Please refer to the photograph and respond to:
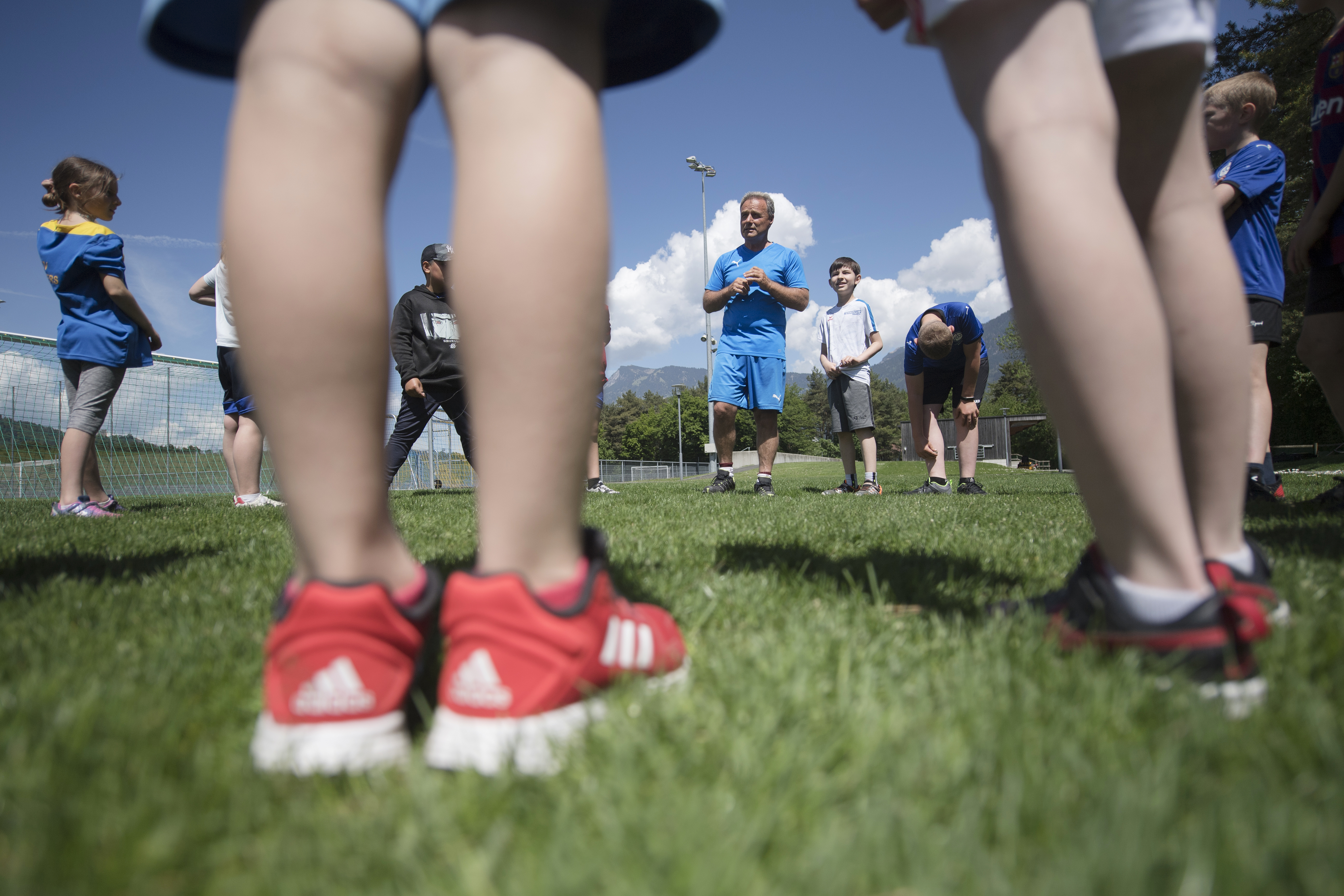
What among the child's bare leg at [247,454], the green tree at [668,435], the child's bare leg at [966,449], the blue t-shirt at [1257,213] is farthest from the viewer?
the green tree at [668,435]

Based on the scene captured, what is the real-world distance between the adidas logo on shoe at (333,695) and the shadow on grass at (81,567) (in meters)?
1.62

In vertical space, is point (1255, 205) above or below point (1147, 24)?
above

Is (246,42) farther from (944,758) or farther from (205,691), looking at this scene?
(944,758)

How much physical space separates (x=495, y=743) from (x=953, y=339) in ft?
24.4

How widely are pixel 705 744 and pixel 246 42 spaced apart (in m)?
1.22

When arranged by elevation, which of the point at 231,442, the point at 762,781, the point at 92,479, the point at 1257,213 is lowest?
the point at 762,781

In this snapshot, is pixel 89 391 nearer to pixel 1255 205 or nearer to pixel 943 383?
pixel 943 383

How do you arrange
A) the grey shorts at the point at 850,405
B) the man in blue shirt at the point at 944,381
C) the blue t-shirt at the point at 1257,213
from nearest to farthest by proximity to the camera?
the blue t-shirt at the point at 1257,213
the man in blue shirt at the point at 944,381
the grey shorts at the point at 850,405

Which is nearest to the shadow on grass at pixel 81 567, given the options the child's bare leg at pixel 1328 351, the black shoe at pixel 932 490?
the child's bare leg at pixel 1328 351

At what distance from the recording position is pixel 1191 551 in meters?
1.07

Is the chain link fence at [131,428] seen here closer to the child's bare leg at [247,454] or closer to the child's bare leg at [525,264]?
the child's bare leg at [247,454]

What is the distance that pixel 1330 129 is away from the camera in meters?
3.62

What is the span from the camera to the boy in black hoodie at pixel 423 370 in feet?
22.5

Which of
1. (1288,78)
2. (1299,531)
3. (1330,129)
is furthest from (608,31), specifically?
(1288,78)
